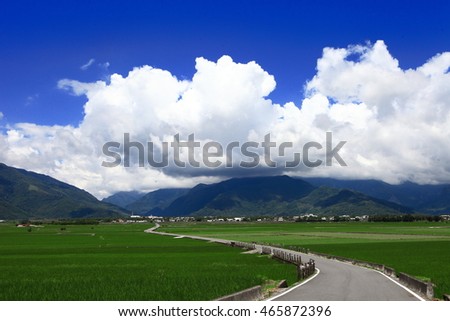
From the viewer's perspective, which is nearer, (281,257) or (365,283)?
(365,283)

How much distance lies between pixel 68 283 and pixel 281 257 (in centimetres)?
2742

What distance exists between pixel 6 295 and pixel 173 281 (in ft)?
33.3
